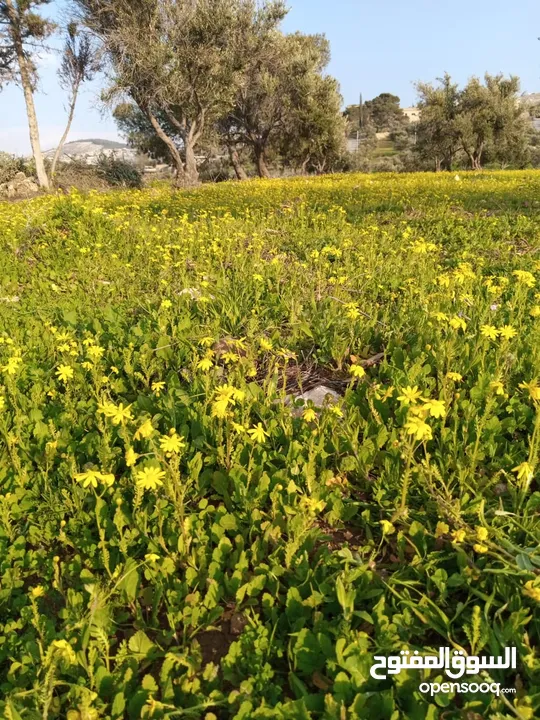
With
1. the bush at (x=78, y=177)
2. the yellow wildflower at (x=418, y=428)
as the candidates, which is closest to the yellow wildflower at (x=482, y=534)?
the yellow wildflower at (x=418, y=428)

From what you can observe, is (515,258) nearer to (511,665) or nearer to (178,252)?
(178,252)

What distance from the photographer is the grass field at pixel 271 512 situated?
173 cm

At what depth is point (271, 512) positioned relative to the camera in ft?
7.87

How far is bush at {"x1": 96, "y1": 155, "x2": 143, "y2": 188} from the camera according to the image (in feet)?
78.8

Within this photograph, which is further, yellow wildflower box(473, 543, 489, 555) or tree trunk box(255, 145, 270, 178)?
tree trunk box(255, 145, 270, 178)

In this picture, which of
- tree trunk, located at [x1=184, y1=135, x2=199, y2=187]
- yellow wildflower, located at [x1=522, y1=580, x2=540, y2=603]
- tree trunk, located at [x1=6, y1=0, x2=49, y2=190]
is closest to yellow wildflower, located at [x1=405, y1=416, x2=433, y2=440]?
yellow wildflower, located at [x1=522, y1=580, x2=540, y2=603]

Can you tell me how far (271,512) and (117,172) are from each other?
85.1ft

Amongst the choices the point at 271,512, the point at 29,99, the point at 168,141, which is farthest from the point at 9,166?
the point at 271,512

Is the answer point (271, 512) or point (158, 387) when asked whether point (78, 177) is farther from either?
point (271, 512)

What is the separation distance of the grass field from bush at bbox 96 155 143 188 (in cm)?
2172

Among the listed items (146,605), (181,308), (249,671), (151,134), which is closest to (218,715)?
(249,671)

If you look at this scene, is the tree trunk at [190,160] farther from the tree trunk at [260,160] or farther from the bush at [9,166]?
the tree trunk at [260,160]

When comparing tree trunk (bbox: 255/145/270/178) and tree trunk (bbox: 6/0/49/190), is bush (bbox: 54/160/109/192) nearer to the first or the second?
tree trunk (bbox: 6/0/49/190)

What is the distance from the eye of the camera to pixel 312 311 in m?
4.44
